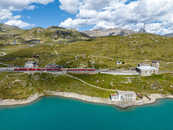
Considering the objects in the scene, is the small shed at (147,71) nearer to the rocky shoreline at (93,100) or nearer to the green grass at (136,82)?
the green grass at (136,82)

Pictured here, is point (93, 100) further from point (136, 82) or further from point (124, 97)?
point (136, 82)

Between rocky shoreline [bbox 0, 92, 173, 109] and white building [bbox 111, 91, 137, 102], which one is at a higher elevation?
white building [bbox 111, 91, 137, 102]

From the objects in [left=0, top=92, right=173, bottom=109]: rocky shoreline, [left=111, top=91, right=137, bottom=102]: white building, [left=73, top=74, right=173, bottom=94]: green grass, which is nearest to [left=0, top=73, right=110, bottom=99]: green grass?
[left=0, top=92, right=173, bottom=109]: rocky shoreline

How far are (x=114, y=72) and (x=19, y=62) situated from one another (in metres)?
129

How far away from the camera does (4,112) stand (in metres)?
83.4

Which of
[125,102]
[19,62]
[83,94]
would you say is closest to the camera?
[125,102]

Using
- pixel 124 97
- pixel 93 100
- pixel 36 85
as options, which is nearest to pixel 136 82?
pixel 124 97

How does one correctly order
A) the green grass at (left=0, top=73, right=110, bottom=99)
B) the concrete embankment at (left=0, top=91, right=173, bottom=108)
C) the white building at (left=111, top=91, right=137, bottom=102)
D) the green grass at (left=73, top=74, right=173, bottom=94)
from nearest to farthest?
the concrete embankment at (left=0, top=91, right=173, bottom=108)
the white building at (left=111, top=91, right=137, bottom=102)
the green grass at (left=0, top=73, right=110, bottom=99)
the green grass at (left=73, top=74, right=173, bottom=94)

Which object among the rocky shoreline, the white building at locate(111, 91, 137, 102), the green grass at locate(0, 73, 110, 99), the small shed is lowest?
the rocky shoreline

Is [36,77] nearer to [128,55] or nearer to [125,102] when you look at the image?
[125,102]

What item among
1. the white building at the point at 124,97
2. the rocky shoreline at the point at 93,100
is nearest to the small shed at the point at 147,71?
the rocky shoreline at the point at 93,100

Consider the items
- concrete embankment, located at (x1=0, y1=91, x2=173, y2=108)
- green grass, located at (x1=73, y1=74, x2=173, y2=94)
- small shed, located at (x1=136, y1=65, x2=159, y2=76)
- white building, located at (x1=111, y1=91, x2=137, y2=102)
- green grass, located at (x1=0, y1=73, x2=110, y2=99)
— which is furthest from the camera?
small shed, located at (x1=136, y1=65, x2=159, y2=76)

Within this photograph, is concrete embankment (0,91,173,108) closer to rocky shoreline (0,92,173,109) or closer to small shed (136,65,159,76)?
rocky shoreline (0,92,173,109)

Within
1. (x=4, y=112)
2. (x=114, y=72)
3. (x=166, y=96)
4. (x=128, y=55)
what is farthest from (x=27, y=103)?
(x=128, y=55)
